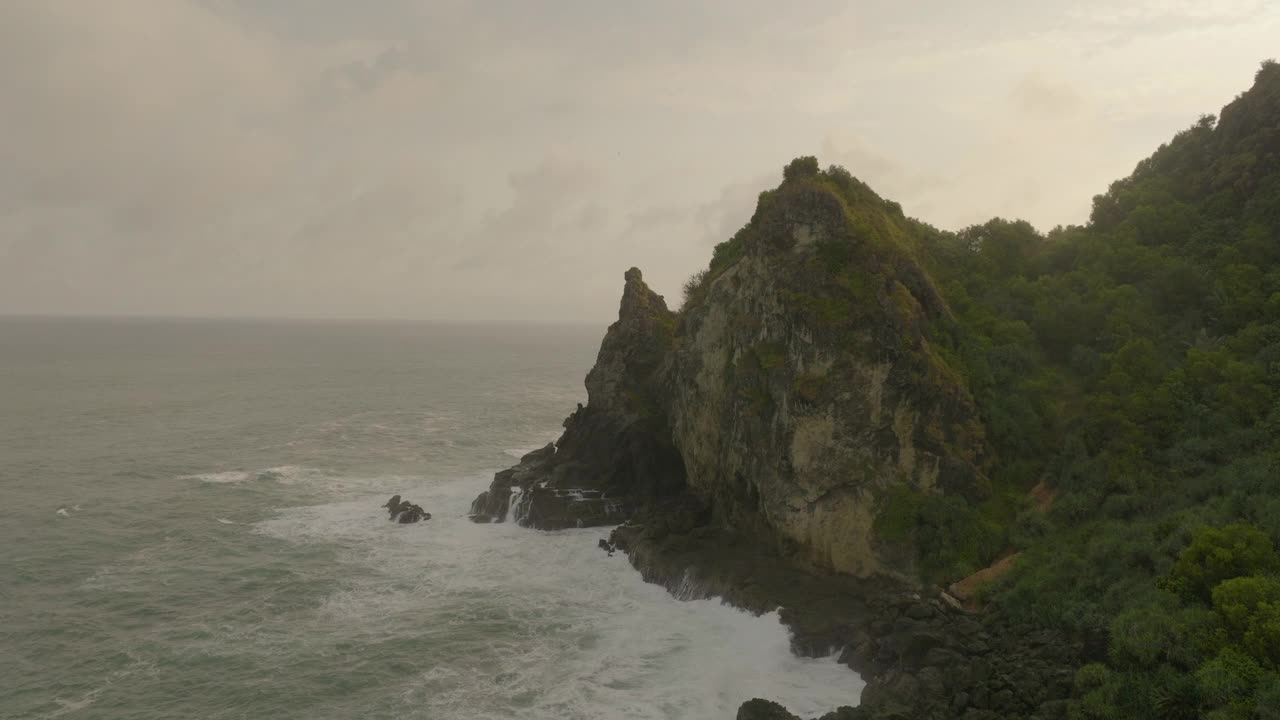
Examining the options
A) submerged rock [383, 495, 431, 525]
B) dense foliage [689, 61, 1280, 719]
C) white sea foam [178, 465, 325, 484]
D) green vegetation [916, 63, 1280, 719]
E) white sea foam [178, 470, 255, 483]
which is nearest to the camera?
green vegetation [916, 63, 1280, 719]

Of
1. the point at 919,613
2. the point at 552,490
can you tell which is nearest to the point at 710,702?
the point at 919,613

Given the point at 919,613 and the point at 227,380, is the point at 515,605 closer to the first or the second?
the point at 919,613

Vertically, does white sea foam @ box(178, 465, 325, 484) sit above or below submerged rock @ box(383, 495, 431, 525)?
below

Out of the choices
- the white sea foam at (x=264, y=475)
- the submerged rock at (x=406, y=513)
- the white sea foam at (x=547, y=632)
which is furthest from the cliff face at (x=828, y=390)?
the white sea foam at (x=264, y=475)

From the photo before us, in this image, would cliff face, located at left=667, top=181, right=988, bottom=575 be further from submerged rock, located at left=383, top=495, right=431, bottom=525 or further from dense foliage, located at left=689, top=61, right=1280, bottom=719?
submerged rock, located at left=383, top=495, right=431, bottom=525

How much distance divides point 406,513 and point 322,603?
13.5 metres

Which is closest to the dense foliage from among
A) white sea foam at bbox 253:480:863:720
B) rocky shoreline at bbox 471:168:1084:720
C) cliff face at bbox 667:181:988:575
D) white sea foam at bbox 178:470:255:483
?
rocky shoreline at bbox 471:168:1084:720

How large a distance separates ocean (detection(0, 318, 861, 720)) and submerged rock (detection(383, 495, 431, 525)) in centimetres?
72

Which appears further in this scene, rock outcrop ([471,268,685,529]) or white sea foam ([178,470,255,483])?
white sea foam ([178,470,255,483])

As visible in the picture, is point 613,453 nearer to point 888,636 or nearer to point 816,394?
point 816,394

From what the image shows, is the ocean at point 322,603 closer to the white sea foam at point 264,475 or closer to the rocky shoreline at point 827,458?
the white sea foam at point 264,475

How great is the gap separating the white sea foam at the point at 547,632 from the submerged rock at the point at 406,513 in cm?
115

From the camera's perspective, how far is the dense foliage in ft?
78.2

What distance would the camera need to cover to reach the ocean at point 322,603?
30.9 metres
